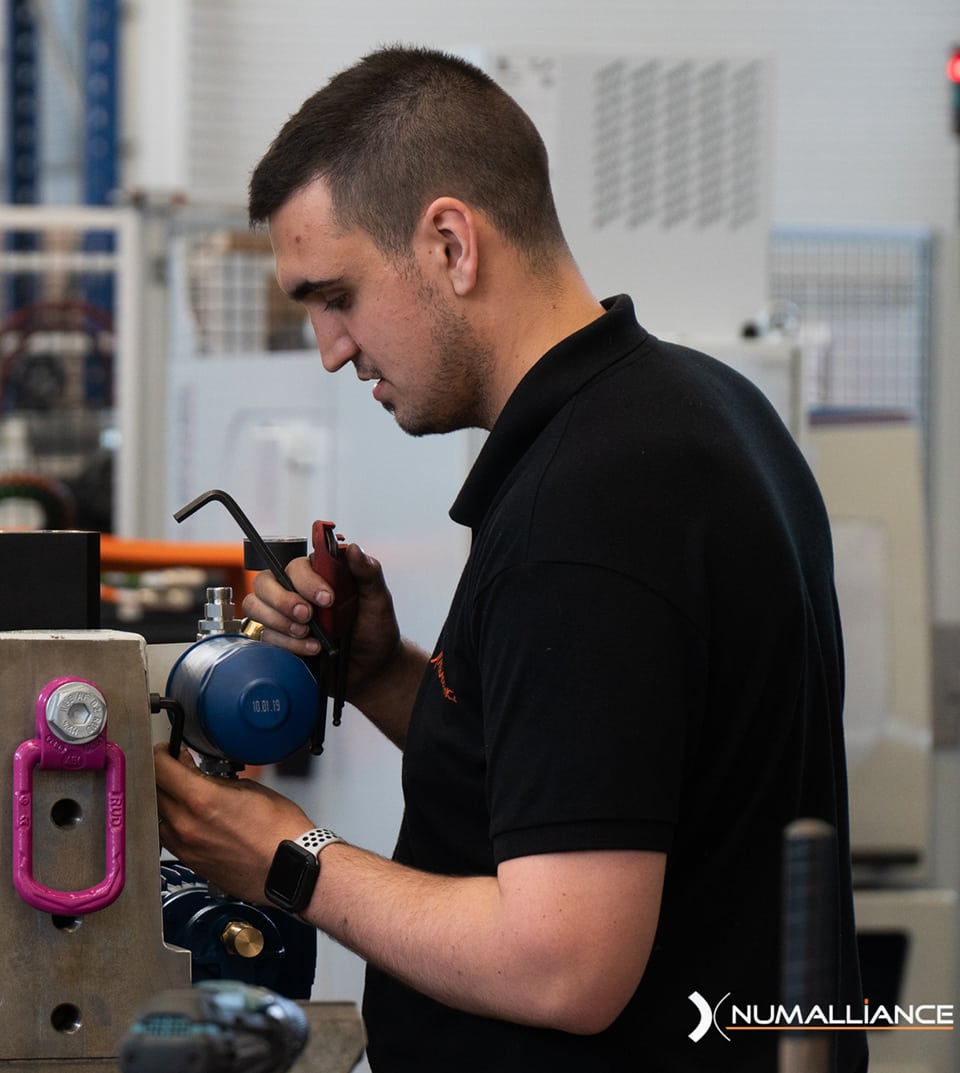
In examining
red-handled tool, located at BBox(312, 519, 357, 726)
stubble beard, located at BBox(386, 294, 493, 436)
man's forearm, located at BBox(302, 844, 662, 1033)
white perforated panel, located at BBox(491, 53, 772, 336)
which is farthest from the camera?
white perforated panel, located at BBox(491, 53, 772, 336)

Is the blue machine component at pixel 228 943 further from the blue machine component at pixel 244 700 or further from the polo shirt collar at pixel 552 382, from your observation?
the polo shirt collar at pixel 552 382

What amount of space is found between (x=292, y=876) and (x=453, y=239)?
1.68 ft

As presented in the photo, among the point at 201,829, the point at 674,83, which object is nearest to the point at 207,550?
the point at 674,83

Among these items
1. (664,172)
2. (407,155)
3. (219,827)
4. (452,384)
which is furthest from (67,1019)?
(664,172)

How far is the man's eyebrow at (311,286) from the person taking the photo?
1.20m

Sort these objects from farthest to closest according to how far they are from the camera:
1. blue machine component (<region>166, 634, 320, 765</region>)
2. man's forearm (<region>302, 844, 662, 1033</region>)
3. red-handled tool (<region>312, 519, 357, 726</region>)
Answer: red-handled tool (<region>312, 519, 357, 726</region>) < blue machine component (<region>166, 634, 320, 765</region>) < man's forearm (<region>302, 844, 662, 1033</region>)

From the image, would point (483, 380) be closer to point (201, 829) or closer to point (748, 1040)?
point (201, 829)

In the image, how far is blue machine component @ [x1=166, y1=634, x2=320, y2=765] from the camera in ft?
3.53

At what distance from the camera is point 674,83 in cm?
203

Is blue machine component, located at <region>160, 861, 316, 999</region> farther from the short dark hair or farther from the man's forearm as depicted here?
the short dark hair

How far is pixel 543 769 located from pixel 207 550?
1642 mm

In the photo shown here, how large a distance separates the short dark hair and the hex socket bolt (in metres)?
0.43

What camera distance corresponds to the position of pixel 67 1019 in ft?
3.32

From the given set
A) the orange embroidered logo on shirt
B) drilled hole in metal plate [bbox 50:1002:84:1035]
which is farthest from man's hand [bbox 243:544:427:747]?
drilled hole in metal plate [bbox 50:1002:84:1035]
